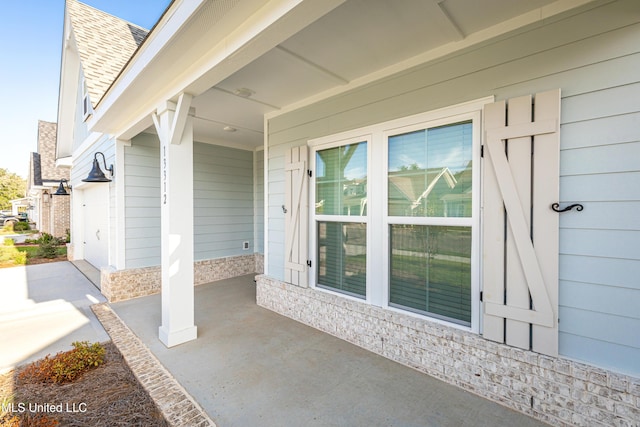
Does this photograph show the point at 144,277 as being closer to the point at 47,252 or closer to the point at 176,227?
the point at 176,227

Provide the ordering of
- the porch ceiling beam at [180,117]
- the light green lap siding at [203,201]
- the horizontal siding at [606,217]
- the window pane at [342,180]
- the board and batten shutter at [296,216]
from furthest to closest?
the light green lap siding at [203,201] → the board and batten shutter at [296,216] → the window pane at [342,180] → the porch ceiling beam at [180,117] → the horizontal siding at [606,217]

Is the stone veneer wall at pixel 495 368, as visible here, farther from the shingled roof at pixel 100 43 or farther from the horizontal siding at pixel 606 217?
the shingled roof at pixel 100 43

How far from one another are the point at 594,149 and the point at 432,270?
4.69 ft

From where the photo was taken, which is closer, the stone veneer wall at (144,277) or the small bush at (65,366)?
the small bush at (65,366)

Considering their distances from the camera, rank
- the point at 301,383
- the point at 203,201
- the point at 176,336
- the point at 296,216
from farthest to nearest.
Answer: the point at 203,201 < the point at 296,216 < the point at 176,336 < the point at 301,383

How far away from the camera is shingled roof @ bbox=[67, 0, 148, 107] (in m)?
4.64

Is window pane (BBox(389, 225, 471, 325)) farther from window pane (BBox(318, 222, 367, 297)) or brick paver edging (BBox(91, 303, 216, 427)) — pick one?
brick paver edging (BBox(91, 303, 216, 427))

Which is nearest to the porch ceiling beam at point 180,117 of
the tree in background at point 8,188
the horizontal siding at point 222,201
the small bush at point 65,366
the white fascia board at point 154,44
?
the white fascia board at point 154,44

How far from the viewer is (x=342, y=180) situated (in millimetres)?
3297

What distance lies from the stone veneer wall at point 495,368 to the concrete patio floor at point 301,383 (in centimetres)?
9

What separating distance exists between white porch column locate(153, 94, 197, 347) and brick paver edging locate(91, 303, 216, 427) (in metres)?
0.30

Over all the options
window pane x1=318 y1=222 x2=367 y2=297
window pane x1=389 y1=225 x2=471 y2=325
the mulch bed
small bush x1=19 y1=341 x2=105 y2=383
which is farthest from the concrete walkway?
window pane x1=389 y1=225 x2=471 y2=325

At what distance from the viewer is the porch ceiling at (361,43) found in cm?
196

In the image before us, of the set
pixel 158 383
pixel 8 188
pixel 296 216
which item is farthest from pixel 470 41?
pixel 8 188
